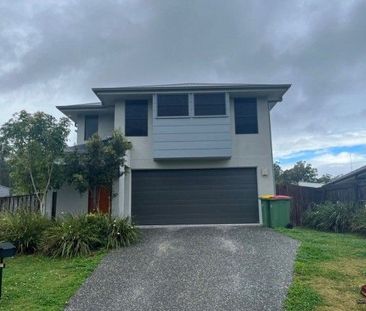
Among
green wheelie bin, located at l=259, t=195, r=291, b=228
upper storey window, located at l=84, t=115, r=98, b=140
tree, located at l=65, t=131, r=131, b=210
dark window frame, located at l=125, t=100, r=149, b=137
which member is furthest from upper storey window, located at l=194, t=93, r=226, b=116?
upper storey window, located at l=84, t=115, r=98, b=140

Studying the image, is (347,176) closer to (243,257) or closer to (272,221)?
(272,221)

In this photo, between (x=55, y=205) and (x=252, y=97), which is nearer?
(x=55, y=205)

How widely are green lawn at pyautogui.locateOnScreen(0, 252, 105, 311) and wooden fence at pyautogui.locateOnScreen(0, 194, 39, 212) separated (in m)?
3.41

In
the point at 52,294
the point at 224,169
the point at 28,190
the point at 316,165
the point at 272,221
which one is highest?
the point at 316,165

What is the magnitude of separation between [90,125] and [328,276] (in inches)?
462

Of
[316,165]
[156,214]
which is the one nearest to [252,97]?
[156,214]

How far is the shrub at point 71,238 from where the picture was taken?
7.78 metres

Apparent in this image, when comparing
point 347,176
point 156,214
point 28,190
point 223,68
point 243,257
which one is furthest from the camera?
point 223,68

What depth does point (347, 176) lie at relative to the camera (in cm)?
1357

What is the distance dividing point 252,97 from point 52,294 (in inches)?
409

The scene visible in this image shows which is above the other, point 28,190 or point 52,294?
point 28,190

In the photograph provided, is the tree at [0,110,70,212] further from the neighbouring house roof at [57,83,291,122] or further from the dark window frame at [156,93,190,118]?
the dark window frame at [156,93,190,118]

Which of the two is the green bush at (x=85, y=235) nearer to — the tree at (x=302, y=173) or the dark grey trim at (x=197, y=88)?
the dark grey trim at (x=197, y=88)

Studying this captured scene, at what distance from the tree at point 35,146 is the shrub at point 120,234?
9.69 ft
